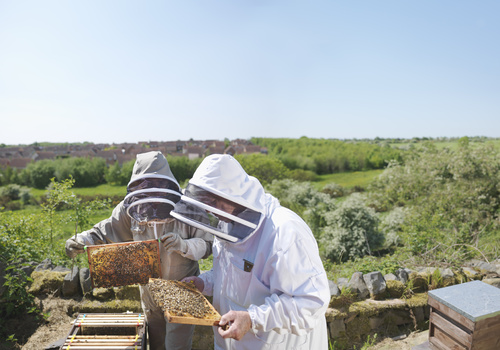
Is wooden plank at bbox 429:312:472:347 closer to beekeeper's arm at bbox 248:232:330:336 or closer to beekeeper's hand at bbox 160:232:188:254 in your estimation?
beekeeper's arm at bbox 248:232:330:336

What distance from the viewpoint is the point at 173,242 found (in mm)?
3129

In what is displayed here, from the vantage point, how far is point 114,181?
6856 centimetres

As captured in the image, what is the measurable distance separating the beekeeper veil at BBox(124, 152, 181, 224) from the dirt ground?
6.88 ft

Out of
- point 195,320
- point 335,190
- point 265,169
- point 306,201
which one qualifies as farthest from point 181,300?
point 335,190

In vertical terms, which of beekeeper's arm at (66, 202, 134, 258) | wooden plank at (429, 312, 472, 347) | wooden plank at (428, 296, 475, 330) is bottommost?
wooden plank at (429, 312, 472, 347)

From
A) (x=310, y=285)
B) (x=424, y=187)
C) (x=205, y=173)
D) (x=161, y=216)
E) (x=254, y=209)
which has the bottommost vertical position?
(x=424, y=187)

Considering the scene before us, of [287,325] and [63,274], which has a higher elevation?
[287,325]

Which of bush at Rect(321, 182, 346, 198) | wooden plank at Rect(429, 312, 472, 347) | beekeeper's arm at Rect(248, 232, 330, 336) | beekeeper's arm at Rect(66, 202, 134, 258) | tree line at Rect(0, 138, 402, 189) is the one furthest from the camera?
tree line at Rect(0, 138, 402, 189)

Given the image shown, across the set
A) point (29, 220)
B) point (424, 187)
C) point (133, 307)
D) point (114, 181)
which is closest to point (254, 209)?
point (133, 307)

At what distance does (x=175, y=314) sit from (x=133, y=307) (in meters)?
2.38

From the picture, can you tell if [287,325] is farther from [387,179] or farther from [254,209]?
[387,179]

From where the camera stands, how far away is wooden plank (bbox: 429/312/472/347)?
320 cm

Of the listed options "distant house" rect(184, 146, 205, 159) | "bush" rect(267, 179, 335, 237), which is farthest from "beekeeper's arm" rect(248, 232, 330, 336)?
"distant house" rect(184, 146, 205, 159)

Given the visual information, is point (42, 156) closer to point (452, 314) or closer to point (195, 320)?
point (195, 320)
